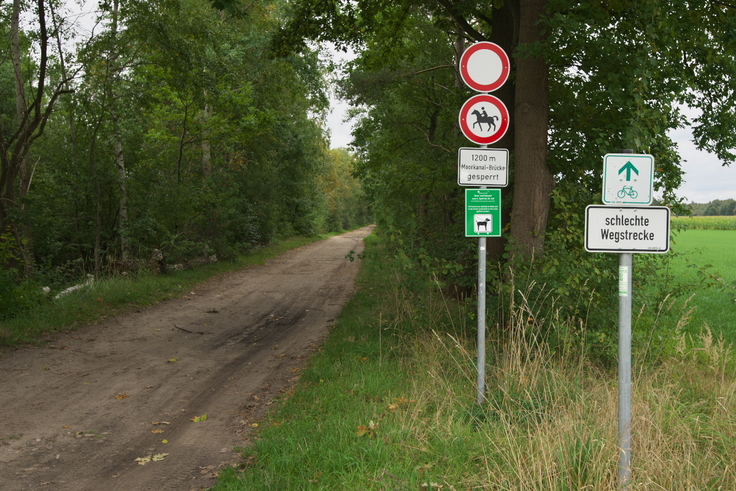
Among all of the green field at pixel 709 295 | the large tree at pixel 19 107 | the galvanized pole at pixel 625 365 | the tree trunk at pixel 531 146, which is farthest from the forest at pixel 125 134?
the galvanized pole at pixel 625 365

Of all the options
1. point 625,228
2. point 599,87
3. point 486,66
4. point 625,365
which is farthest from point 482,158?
point 599,87

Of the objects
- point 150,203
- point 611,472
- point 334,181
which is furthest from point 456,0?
point 334,181

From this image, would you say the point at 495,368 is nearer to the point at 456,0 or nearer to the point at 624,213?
the point at 624,213

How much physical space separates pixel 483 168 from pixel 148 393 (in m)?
4.65

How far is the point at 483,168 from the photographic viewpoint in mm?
5340

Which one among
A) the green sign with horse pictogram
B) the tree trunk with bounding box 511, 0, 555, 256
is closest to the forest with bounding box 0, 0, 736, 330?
the tree trunk with bounding box 511, 0, 555, 256

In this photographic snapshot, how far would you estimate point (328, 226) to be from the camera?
71.1 meters

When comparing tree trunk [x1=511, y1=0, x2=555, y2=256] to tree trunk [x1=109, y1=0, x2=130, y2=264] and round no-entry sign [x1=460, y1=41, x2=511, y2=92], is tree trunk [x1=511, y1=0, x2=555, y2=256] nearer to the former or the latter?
round no-entry sign [x1=460, y1=41, x2=511, y2=92]

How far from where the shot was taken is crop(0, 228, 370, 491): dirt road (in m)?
4.68

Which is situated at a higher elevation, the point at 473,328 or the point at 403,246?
the point at 403,246

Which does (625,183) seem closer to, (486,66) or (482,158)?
(482,158)

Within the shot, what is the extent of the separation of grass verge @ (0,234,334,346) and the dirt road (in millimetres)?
429

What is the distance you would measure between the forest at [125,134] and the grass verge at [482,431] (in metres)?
6.44

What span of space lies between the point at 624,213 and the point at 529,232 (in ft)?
13.4
